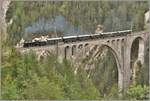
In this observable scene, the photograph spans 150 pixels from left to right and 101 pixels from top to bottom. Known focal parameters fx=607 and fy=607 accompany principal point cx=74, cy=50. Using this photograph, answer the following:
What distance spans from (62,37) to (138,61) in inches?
22.7

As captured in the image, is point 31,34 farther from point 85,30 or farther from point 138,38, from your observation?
point 138,38

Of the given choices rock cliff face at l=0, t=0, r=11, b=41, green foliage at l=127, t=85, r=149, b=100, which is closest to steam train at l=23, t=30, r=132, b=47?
rock cliff face at l=0, t=0, r=11, b=41

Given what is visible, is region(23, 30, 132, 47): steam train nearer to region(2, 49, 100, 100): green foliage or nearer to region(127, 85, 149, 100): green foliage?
region(2, 49, 100, 100): green foliage

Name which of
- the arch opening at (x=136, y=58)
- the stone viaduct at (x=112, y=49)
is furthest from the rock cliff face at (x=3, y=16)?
the arch opening at (x=136, y=58)

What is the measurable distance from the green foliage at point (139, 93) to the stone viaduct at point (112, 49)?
8cm

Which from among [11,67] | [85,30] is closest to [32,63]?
[11,67]

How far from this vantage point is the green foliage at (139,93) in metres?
3.84

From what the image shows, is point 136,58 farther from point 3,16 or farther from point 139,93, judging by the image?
point 3,16

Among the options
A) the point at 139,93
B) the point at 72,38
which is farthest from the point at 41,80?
the point at 139,93

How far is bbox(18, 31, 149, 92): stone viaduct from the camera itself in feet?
12.6

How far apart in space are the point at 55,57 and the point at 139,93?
579 mm

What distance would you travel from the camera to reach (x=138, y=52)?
4117 millimetres

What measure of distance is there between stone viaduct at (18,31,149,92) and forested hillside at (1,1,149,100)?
Answer: 0.15ft

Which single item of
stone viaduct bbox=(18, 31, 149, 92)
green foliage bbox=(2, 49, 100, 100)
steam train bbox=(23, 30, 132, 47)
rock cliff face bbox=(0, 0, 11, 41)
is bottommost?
green foliage bbox=(2, 49, 100, 100)
